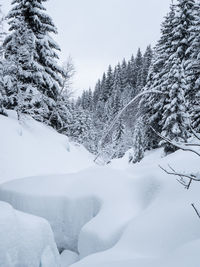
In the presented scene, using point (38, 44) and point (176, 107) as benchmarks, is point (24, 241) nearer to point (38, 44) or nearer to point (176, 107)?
point (38, 44)

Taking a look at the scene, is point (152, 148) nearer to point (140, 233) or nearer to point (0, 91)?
point (0, 91)

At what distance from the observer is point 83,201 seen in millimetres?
5676

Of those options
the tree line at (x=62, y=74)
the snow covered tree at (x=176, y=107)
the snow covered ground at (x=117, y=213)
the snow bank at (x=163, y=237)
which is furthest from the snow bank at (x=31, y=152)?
the snow covered tree at (x=176, y=107)

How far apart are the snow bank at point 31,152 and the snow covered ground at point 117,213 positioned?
345 cm

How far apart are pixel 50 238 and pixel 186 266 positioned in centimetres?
262

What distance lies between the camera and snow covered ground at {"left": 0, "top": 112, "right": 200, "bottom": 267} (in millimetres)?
3162

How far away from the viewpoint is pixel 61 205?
5820 millimetres

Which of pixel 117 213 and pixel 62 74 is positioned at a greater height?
pixel 62 74

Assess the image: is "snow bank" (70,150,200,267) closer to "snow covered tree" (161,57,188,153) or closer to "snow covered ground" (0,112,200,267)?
"snow covered ground" (0,112,200,267)

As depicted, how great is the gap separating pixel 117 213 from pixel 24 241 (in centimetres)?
218

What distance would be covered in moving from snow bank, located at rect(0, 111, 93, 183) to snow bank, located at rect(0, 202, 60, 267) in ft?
19.3

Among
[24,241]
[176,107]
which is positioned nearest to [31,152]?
[24,241]

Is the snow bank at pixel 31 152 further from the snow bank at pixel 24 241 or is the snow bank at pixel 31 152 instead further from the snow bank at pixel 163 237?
the snow bank at pixel 163 237

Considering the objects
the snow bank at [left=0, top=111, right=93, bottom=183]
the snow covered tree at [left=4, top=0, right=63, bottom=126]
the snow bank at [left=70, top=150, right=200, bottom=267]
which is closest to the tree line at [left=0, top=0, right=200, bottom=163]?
the snow covered tree at [left=4, top=0, right=63, bottom=126]
